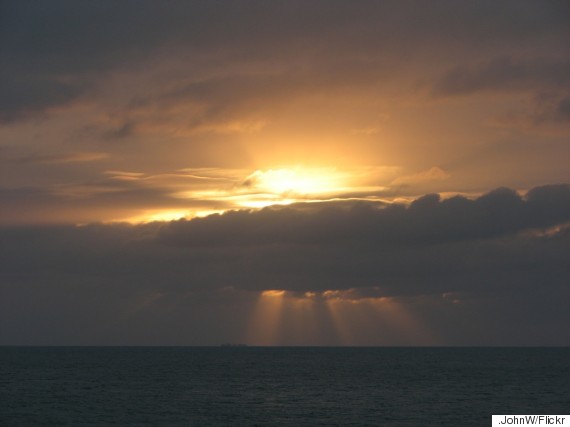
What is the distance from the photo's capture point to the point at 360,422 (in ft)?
297

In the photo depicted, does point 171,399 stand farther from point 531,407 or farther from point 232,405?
point 531,407

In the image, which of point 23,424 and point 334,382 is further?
point 334,382

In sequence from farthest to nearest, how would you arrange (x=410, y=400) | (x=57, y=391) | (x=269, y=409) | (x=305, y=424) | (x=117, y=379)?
1. (x=117, y=379)
2. (x=57, y=391)
3. (x=410, y=400)
4. (x=269, y=409)
5. (x=305, y=424)

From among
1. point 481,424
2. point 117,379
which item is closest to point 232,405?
point 481,424

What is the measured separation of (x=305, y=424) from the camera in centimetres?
8838

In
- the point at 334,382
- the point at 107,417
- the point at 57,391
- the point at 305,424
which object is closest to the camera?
the point at 305,424

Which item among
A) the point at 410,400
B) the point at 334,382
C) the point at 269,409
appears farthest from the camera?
the point at 334,382

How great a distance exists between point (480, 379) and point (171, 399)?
257ft

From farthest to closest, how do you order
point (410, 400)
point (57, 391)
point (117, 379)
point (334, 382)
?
1. point (117, 379)
2. point (334, 382)
3. point (57, 391)
4. point (410, 400)

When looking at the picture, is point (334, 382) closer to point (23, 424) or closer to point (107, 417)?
point (107, 417)

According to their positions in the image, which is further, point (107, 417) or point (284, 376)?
point (284, 376)

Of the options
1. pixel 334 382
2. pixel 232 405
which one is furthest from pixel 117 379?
pixel 232 405

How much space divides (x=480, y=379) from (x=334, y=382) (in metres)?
34.8

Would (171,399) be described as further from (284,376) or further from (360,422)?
(284,376)
